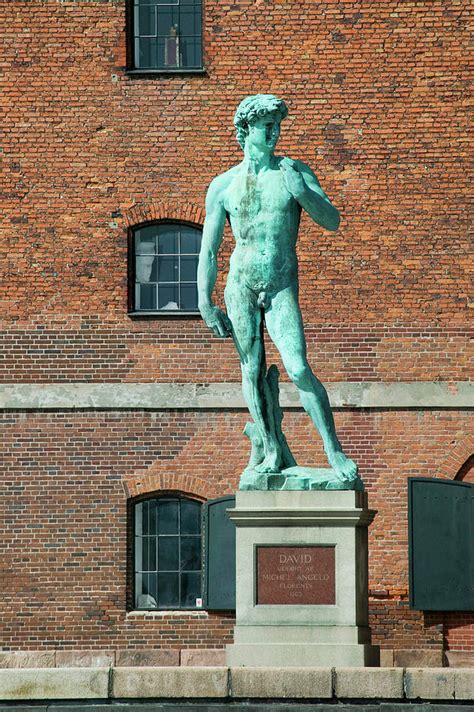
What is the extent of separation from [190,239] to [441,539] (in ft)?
15.4

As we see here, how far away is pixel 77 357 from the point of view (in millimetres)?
20703

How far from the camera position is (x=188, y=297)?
2119 cm

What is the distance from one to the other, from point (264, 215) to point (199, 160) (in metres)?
8.44

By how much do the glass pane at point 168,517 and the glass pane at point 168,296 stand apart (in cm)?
238

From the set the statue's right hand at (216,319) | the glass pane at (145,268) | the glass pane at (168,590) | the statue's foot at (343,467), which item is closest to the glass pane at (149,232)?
the glass pane at (145,268)

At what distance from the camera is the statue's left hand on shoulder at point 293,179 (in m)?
12.5

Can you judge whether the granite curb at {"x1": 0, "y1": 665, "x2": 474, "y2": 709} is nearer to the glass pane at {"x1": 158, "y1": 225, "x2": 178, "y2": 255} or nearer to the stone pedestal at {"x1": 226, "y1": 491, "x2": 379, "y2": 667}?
the stone pedestal at {"x1": 226, "y1": 491, "x2": 379, "y2": 667}

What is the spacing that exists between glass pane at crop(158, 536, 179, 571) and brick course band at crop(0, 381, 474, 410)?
1.58 meters

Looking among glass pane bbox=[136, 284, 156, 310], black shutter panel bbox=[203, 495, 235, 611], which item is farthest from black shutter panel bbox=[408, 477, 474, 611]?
glass pane bbox=[136, 284, 156, 310]

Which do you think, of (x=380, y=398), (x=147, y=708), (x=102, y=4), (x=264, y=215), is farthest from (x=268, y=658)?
(x=102, y=4)

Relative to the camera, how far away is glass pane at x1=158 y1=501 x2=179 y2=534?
68.1ft

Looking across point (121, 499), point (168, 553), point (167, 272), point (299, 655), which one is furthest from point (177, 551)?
point (299, 655)

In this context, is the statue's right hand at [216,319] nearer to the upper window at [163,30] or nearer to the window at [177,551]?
the window at [177,551]

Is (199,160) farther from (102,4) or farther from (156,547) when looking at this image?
(156,547)
